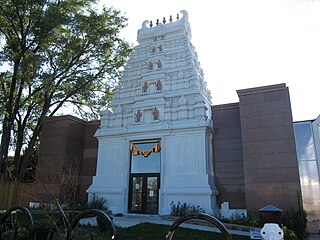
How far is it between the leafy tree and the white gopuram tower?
272cm

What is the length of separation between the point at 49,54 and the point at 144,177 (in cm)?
1078

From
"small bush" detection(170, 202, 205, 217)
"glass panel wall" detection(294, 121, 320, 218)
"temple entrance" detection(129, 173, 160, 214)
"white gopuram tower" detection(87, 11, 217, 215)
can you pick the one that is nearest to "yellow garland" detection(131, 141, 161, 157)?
"white gopuram tower" detection(87, 11, 217, 215)

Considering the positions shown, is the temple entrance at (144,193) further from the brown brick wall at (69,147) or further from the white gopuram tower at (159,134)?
the brown brick wall at (69,147)

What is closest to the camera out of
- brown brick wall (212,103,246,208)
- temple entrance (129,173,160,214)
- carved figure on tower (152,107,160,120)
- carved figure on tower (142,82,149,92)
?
brown brick wall (212,103,246,208)

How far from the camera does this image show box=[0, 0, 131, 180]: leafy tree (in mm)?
17484

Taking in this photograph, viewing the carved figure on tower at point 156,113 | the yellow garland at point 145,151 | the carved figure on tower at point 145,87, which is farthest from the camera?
the carved figure on tower at point 145,87

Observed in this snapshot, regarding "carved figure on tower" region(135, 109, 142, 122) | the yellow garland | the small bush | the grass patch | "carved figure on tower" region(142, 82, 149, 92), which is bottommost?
the grass patch

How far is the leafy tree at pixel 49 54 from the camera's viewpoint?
688 inches

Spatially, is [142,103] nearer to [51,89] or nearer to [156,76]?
[156,76]

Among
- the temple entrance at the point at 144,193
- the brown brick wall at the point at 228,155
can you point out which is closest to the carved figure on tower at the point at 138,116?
the temple entrance at the point at 144,193

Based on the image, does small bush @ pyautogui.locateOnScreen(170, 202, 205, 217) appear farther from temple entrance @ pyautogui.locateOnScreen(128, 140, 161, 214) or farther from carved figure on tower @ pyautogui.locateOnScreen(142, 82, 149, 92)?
carved figure on tower @ pyautogui.locateOnScreen(142, 82, 149, 92)

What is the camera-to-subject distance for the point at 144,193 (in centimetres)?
1570

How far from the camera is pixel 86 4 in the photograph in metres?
19.5

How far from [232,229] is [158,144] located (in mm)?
6554
